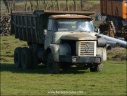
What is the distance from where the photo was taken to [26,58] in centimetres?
2498

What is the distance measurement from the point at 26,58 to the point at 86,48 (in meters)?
4.37

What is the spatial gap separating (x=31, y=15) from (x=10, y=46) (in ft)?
44.0

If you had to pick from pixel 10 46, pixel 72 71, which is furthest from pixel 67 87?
pixel 10 46

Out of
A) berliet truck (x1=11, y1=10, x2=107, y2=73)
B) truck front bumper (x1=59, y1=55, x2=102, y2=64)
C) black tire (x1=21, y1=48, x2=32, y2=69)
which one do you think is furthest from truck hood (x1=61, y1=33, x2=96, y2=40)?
black tire (x1=21, y1=48, x2=32, y2=69)

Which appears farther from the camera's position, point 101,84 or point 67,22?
point 67,22

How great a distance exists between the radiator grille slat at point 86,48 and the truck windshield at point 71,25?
1364mm

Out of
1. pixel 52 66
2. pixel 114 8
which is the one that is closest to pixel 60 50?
pixel 52 66

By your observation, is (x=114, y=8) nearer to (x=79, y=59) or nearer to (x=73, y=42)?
(x=73, y=42)

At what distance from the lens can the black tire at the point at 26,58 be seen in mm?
24859

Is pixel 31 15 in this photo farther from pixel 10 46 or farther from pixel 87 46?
pixel 10 46

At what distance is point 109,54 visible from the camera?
32.5m

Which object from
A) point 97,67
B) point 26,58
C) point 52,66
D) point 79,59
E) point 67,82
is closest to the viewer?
point 67,82

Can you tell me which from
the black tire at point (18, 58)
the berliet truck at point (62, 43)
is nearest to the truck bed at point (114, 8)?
the black tire at point (18, 58)

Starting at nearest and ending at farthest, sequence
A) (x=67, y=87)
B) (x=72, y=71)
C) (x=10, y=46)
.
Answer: (x=67, y=87)
(x=72, y=71)
(x=10, y=46)
